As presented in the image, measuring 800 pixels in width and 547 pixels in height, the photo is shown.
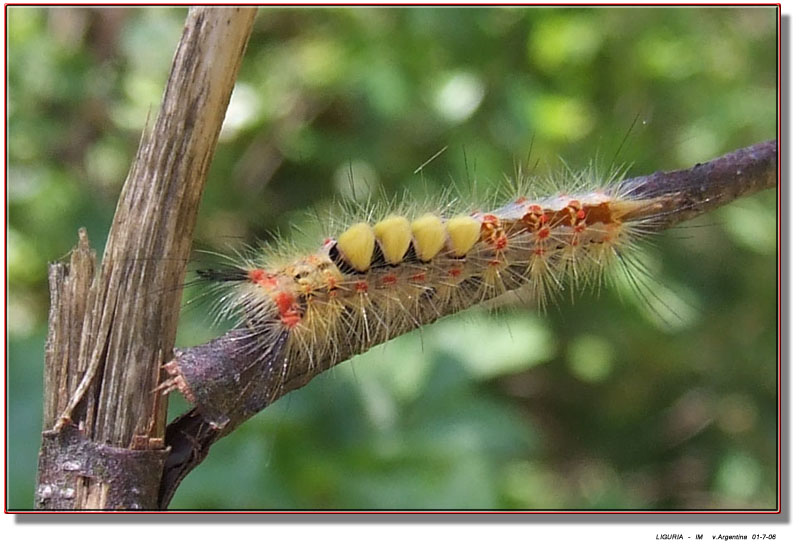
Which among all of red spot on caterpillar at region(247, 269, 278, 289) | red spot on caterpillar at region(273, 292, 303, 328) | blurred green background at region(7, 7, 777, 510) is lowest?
red spot on caterpillar at region(273, 292, 303, 328)

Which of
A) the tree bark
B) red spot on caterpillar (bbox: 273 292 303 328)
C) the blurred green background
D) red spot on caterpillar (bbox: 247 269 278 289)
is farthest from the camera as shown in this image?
the blurred green background

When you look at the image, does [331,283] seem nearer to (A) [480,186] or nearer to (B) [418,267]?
(B) [418,267]

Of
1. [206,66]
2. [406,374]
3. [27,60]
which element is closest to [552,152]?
[406,374]

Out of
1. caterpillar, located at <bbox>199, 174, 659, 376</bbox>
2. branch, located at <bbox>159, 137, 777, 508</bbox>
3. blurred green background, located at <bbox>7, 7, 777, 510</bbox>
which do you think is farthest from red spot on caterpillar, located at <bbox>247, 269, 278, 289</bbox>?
blurred green background, located at <bbox>7, 7, 777, 510</bbox>

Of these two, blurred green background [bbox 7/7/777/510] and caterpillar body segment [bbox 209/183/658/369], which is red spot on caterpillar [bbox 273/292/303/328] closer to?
caterpillar body segment [bbox 209/183/658/369]

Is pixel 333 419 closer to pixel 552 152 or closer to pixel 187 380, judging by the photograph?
pixel 552 152

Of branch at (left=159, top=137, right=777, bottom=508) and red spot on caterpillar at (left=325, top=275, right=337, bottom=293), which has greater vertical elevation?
red spot on caterpillar at (left=325, top=275, right=337, bottom=293)
